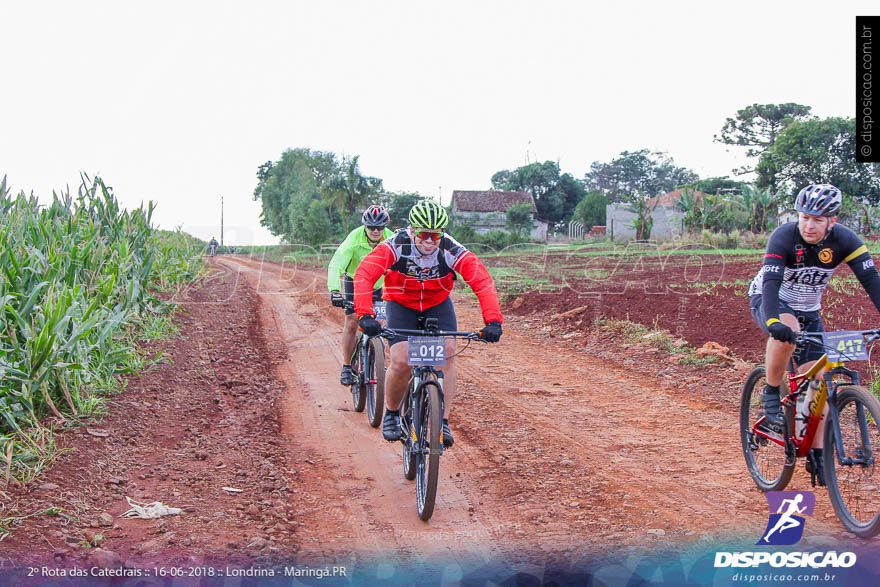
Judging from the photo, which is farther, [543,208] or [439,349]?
[543,208]

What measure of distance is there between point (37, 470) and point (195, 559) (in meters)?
1.47

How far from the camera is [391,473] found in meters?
5.54

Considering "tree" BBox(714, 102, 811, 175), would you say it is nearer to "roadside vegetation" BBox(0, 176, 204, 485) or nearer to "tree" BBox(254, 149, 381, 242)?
"tree" BBox(254, 149, 381, 242)

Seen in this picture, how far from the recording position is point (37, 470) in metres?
4.46

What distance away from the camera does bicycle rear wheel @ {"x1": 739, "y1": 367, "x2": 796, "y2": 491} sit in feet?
15.2

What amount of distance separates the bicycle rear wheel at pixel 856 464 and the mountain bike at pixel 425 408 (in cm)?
234

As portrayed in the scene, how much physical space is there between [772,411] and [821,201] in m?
1.48

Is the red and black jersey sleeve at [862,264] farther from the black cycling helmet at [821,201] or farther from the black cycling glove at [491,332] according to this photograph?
the black cycling glove at [491,332]

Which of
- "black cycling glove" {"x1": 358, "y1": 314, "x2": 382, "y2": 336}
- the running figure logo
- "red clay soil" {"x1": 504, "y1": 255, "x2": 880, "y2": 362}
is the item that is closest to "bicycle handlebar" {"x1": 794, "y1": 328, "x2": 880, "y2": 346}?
the running figure logo

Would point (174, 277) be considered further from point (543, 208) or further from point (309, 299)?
point (543, 208)

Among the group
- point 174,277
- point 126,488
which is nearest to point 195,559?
point 126,488

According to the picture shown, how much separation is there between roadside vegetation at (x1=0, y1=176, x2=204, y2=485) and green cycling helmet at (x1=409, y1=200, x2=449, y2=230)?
291 centimetres

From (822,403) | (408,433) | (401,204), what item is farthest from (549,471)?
(401,204)

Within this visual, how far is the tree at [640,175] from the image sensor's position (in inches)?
3014
